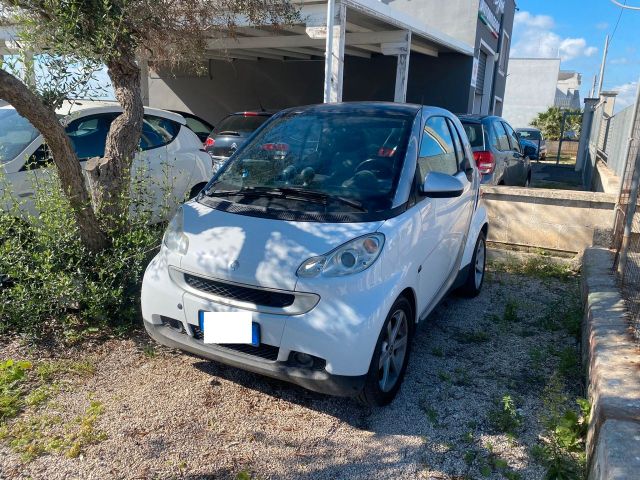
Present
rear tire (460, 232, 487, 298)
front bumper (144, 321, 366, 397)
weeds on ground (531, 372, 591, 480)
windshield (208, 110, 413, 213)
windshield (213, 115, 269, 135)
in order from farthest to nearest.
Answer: windshield (213, 115, 269, 135) < rear tire (460, 232, 487, 298) < windshield (208, 110, 413, 213) < front bumper (144, 321, 366, 397) < weeds on ground (531, 372, 591, 480)

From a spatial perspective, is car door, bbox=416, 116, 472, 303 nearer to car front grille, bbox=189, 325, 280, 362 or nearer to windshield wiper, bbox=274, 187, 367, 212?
windshield wiper, bbox=274, 187, 367, 212

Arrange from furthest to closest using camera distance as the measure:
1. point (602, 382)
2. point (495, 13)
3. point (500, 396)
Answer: point (495, 13) < point (500, 396) < point (602, 382)

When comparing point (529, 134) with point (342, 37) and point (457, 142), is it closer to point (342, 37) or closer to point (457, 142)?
point (342, 37)

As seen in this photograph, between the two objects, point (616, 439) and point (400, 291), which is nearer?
point (616, 439)

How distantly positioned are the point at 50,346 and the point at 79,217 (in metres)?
0.92

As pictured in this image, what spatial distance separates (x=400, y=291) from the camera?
288cm

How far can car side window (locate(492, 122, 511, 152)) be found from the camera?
25.7 ft

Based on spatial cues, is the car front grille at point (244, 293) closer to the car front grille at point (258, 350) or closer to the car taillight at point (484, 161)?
the car front grille at point (258, 350)

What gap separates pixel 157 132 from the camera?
236 inches

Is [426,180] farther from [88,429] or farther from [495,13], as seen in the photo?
[495,13]

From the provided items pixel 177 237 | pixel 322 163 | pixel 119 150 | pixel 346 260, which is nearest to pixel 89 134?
pixel 119 150

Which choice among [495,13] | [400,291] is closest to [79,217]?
[400,291]

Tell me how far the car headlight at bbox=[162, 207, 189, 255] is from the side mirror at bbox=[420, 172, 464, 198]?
150cm

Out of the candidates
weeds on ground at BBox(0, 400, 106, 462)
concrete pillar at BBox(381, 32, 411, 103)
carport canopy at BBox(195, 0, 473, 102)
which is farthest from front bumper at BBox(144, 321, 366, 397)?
concrete pillar at BBox(381, 32, 411, 103)
